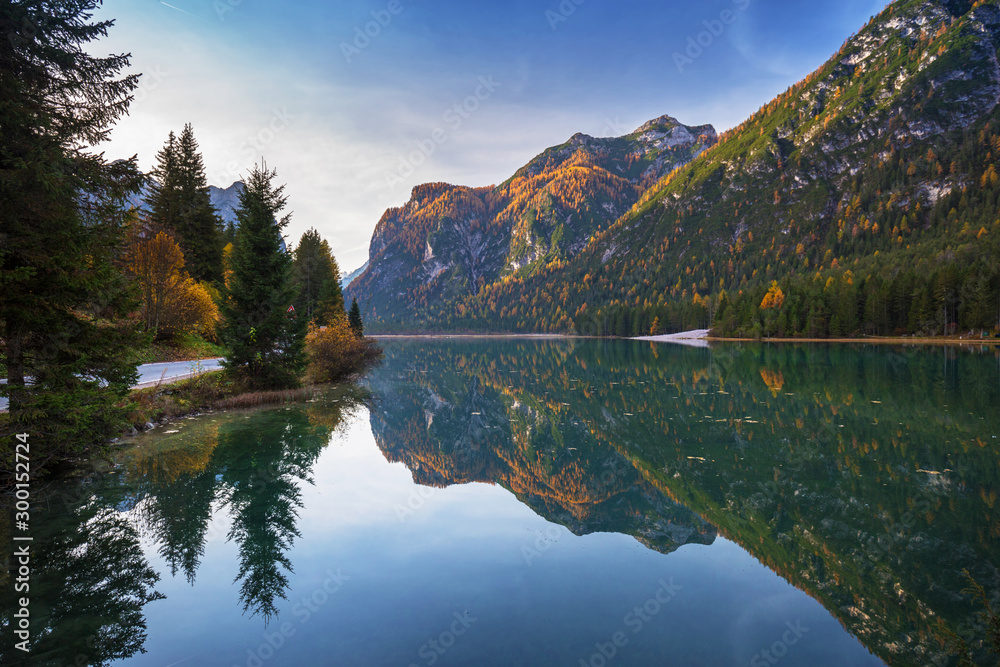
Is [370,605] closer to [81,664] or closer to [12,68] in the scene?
[81,664]

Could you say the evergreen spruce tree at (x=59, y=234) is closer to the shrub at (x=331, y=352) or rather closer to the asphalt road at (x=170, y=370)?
the asphalt road at (x=170, y=370)

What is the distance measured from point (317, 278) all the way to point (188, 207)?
21157 mm

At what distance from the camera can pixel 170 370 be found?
1190 inches

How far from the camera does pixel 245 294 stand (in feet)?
88.2

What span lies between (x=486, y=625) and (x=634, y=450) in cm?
1253

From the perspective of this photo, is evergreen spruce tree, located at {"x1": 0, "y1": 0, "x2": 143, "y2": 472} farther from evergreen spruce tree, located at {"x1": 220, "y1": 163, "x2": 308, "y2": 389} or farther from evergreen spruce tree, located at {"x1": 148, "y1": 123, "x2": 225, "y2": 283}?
evergreen spruce tree, located at {"x1": 148, "y1": 123, "x2": 225, "y2": 283}

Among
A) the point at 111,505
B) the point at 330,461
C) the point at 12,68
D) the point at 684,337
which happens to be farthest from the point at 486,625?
the point at 684,337

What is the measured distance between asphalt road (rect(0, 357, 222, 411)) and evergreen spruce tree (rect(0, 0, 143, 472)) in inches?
576

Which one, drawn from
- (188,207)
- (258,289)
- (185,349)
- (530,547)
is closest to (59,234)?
(530,547)

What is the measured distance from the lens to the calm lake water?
6.97 metres

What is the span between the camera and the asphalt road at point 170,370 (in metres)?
26.5

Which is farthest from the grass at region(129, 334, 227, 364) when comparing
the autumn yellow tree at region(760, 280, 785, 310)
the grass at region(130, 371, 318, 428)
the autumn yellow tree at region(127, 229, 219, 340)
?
the autumn yellow tree at region(760, 280, 785, 310)

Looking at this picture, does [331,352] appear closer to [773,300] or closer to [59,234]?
[59,234]

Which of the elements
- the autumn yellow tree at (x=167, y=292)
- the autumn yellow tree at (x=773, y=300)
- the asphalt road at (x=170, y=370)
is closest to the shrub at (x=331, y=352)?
the asphalt road at (x=170, y=370)
